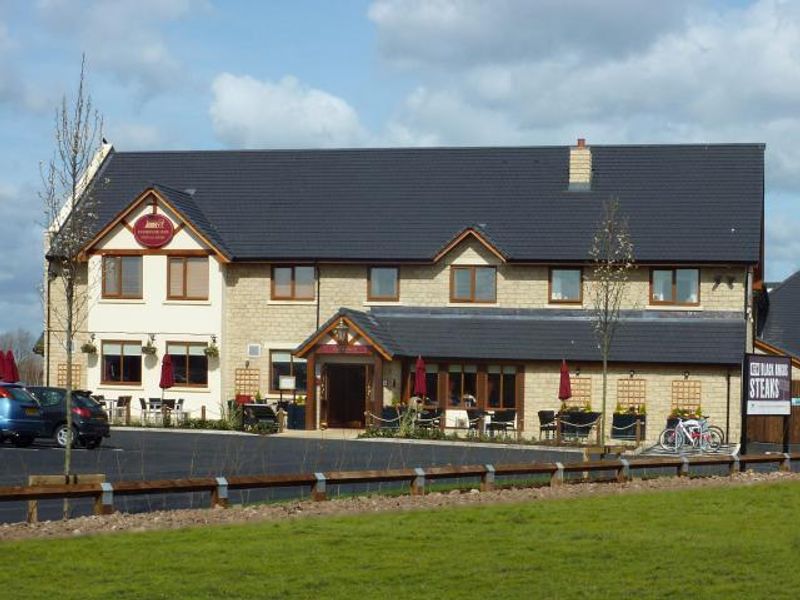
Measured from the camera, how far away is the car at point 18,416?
33000 millimetres

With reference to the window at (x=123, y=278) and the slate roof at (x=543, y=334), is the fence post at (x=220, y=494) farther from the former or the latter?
the window at (x=123, y=278)

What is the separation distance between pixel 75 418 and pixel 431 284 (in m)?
16.7

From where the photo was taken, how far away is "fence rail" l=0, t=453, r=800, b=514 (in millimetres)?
17266

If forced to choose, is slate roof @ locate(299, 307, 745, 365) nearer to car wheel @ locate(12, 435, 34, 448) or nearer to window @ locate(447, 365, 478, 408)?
window @ locate(447, 365, 478, 408)

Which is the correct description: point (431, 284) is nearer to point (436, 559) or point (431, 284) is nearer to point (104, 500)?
point (104, 500)

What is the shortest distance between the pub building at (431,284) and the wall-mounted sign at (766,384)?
37.0 ft

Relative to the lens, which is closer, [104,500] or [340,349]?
[104,500]

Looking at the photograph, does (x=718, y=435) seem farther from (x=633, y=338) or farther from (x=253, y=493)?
(x=253, y=493)

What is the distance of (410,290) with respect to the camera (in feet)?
157

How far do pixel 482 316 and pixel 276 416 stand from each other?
7.57 m

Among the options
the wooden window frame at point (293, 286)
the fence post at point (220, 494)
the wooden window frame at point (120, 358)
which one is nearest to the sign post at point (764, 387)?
the fence post at point (220, 494)

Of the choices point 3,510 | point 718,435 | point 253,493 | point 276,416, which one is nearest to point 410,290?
point 276,416

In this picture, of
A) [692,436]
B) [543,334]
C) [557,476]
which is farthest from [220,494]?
[543,334]

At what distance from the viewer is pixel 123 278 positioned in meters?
48.7
